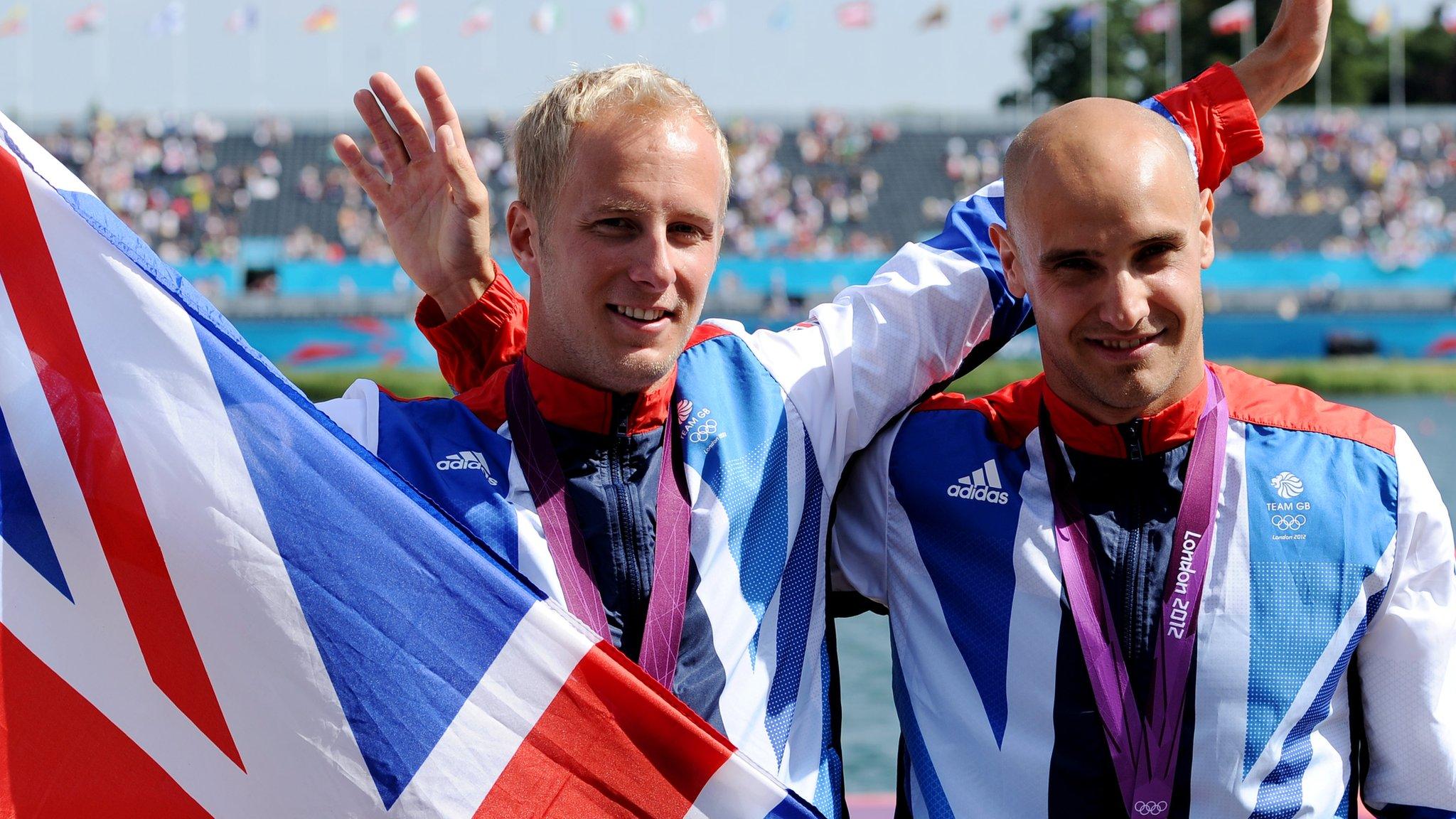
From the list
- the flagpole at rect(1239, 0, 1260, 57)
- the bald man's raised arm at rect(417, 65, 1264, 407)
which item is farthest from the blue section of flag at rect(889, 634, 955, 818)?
the flagpole at rect(1239, 0, 1260, 57)

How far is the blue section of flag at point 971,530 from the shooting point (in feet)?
8.80

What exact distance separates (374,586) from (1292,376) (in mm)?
24618

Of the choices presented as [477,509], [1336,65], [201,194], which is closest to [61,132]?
[201,194]

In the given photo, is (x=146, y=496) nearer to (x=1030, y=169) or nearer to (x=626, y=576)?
(x=626, y=576)

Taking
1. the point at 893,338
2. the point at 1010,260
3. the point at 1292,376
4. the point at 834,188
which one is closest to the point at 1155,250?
the point at 1010,260

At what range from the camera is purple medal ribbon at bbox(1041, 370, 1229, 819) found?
2.52m

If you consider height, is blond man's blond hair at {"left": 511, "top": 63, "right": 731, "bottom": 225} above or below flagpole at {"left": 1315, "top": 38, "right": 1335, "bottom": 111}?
above

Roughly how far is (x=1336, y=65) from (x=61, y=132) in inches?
1913

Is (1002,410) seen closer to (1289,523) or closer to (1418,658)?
(1289,523)

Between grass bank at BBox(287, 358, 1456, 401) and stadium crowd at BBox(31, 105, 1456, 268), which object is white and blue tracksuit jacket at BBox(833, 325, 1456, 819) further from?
stadium crowd at BBox(31, 105, 1456, 268)

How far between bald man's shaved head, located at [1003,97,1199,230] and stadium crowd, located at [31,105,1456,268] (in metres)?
28.1

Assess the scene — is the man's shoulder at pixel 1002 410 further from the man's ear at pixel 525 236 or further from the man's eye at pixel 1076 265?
the man's ear at pixel 525 236

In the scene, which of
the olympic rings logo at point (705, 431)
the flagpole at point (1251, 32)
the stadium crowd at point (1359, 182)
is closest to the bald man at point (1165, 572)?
the olympic rings logo at point (705, 431)

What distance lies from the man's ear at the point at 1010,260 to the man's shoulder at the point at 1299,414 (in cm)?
41
